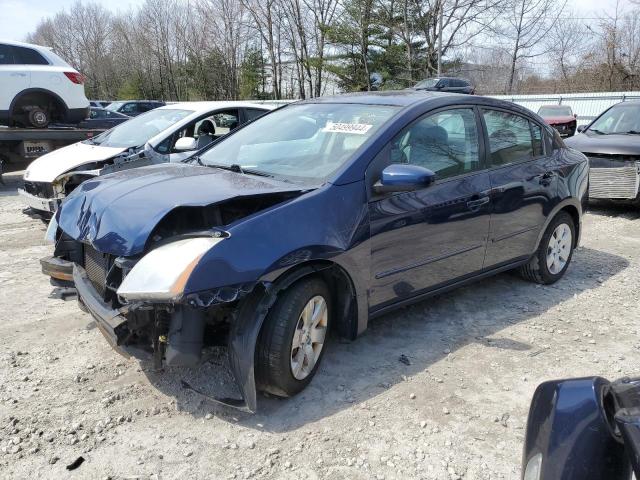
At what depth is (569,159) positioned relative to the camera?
16.6ft

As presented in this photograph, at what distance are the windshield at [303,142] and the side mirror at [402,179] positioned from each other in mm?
269

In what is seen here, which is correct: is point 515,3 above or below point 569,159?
above

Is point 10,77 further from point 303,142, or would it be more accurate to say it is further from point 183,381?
point 183,381

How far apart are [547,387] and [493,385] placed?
1656 mm

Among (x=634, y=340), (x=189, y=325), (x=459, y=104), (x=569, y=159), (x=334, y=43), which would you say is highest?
(x=334, y=43)

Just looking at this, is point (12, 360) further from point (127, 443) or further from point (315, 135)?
point (315, 135)

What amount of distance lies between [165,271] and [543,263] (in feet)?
11.8

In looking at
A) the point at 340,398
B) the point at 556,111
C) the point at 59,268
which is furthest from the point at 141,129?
the point at 556,111

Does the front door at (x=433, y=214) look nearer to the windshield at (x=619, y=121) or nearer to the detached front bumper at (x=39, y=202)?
the detached front bumper at (x=39, y=202)

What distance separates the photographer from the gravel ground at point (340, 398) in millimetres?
2637

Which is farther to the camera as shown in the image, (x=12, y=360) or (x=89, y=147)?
(x=89, y=147)

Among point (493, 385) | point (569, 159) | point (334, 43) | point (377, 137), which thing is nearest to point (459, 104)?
point (377, 137)

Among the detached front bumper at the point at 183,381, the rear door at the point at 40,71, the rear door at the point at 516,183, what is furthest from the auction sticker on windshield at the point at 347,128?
the rear door at the point at 40,71

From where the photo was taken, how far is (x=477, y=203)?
4031 millimetres
